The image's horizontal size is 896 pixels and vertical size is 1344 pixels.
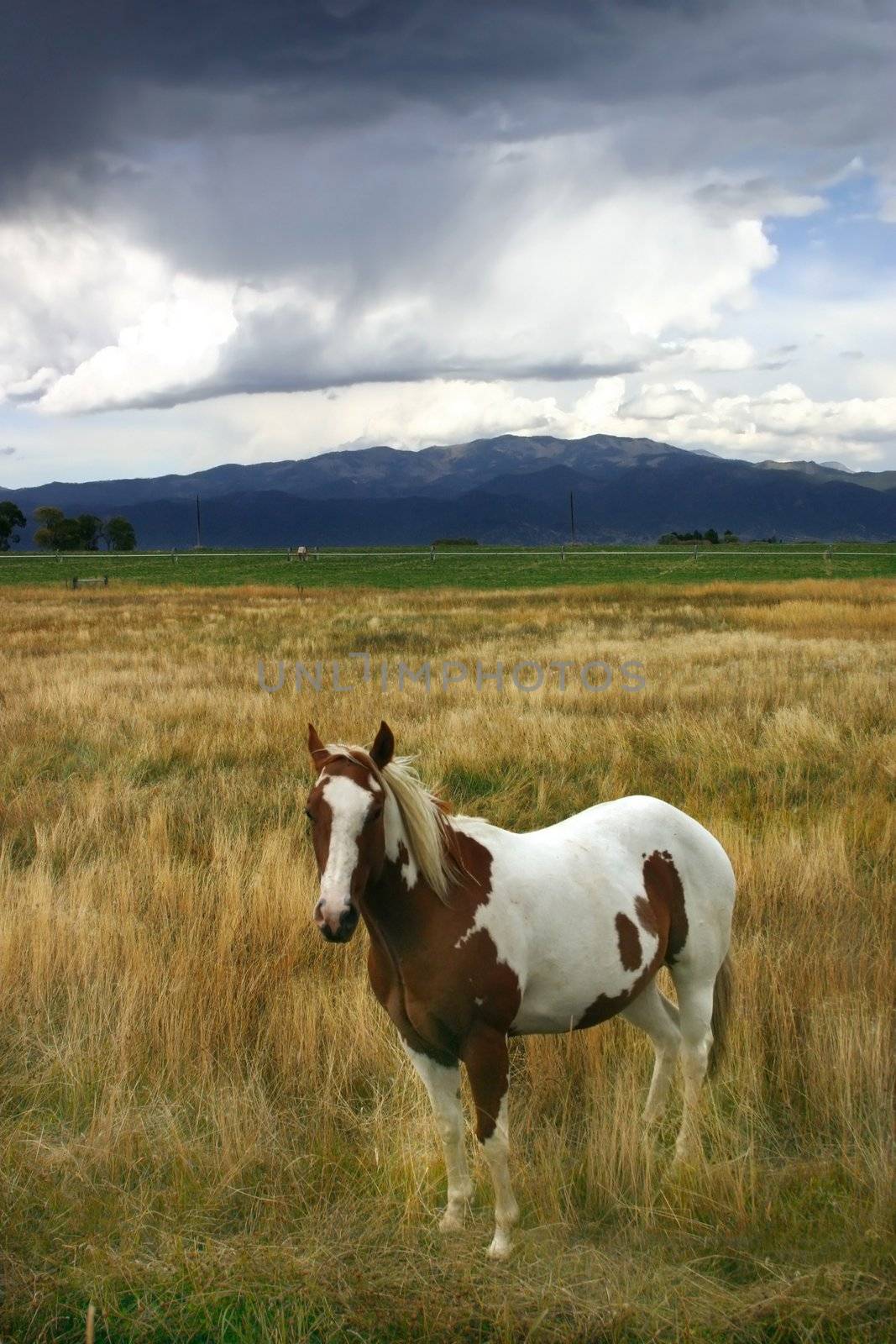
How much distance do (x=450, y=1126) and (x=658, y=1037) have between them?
4.07ft

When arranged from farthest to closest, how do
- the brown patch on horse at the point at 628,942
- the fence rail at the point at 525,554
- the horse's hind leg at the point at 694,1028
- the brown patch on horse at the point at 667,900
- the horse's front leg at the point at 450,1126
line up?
the fence rail at the point at 525,554 → the horse's hind leg at the point at 694,1028 → the brown patch on horse at the point at 667,900 → the brown patch on horse at the point at 628,942 → the horse's front leg at the point at 450,1126

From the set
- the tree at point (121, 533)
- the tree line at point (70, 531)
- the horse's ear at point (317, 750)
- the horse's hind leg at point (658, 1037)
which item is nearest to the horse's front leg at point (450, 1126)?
the horse's hind leg at point (658, 1037)

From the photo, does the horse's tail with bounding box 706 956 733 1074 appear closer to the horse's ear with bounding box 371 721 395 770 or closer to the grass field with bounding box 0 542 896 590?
the horse's ear with bounding box 371 721 395 770

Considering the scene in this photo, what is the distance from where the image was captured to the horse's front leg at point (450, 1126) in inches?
135

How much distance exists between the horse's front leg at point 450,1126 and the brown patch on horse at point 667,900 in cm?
102

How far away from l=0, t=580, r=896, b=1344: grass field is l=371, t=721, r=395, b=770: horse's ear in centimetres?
174

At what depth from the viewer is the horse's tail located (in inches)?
168

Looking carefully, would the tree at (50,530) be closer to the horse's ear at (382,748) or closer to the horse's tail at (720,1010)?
the horse's tail at (720,1010)

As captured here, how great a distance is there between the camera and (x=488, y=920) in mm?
3367

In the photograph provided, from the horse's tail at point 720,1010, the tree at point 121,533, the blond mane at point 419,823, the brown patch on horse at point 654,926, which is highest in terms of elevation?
the tree at point 121,533

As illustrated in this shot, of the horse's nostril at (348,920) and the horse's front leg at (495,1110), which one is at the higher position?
the horse's nostril at (348,920)

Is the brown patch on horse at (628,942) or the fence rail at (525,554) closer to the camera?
the brown patch on horse at (628,942)

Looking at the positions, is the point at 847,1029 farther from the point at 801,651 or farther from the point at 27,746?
the point at 801,651

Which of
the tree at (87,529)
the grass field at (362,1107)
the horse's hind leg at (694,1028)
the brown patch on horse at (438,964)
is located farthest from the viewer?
the tree at (87,529)
